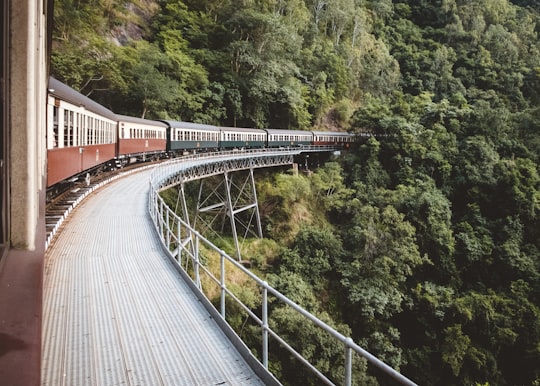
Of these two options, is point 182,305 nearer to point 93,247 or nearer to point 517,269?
point 93,247

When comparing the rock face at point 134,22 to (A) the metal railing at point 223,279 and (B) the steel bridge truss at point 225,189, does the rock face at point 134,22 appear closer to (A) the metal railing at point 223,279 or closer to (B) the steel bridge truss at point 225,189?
(B) the steel bridge truss at point 225,189

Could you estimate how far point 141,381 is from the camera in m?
2.93

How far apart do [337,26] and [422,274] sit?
36953 mm

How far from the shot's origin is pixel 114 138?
15.3m

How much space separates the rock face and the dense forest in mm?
122

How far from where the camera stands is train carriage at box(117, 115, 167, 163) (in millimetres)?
16203

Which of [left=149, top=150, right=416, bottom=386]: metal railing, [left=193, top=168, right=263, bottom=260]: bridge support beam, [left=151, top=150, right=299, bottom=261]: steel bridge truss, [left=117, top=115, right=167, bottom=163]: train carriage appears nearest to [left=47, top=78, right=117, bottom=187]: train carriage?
[left=149, top=150, right=416, bottom=386]: metal railing

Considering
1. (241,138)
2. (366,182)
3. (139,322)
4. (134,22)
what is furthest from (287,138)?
(139,322)

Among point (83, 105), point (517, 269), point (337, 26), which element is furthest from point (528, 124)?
point (83, 105)

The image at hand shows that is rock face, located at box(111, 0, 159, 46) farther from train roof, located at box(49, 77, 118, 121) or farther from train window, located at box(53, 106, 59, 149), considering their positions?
train window, located at box(53, 106, 59, 149)

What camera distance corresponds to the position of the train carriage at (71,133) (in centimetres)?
729

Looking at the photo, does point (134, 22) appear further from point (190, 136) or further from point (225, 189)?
point (225, 189)

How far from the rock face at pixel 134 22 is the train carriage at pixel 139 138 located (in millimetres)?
11133

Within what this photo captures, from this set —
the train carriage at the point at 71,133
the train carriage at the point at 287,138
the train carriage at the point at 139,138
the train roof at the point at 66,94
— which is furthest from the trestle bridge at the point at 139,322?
the train carriage at the point at 287,138
